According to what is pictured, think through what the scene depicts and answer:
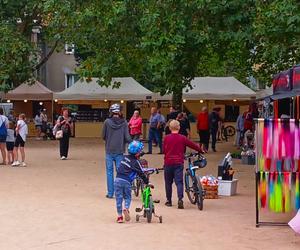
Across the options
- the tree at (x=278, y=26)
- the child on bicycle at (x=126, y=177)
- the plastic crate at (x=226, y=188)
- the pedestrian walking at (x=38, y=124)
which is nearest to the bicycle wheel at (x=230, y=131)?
the pedestrian walking at (x=38, y=124)

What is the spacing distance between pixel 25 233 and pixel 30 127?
28662 mm

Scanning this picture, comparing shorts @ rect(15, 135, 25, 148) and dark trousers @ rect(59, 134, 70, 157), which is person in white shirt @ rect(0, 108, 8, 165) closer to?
shorts @ rect(15, 135, 25, 148)

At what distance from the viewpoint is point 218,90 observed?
33938mm

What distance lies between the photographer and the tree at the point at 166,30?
16703mm

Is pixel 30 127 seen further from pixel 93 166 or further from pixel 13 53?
pixel 93 166

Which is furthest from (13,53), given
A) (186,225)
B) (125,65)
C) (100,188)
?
(186,225)

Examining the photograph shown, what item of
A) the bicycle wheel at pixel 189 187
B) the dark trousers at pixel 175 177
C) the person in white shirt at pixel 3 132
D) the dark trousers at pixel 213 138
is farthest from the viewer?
the dark trousers at pixel 213 138

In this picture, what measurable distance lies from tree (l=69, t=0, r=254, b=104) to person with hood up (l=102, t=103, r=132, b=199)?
365 cm

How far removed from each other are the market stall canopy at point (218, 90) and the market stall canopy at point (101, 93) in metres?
2.34

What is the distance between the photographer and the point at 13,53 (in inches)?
1190

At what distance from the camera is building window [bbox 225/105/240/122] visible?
37938 mm

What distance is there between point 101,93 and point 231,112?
25.6 ft

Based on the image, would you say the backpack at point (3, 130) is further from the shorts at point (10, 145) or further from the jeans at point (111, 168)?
the jeans at point (111, 168)

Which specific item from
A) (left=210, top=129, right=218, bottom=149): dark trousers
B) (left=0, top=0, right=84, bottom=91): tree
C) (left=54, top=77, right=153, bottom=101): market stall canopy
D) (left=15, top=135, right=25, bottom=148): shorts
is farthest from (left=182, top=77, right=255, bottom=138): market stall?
(left=15, top=135, right=25, bottom=148): shorts
